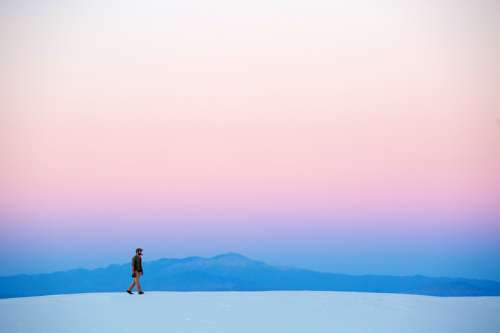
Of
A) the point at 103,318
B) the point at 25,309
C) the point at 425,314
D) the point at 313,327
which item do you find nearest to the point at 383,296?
the point at 425,314

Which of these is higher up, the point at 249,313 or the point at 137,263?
the point at 137,263

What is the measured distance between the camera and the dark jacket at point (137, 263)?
24.4 meters

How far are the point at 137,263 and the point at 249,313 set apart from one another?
5173 mm

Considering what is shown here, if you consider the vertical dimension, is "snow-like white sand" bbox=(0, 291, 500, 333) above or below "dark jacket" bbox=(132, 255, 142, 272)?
below

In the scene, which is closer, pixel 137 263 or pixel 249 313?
pixel 249 313

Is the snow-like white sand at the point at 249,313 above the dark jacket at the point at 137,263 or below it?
below

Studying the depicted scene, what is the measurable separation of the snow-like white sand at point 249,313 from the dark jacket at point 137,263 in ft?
3.24

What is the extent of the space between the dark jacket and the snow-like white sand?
3.24 feet

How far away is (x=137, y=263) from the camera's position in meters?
24.4

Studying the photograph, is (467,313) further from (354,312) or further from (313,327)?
(313,327)

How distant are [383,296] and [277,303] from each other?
427 cm

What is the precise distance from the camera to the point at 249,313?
21.3m

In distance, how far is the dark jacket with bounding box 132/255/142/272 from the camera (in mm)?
24406

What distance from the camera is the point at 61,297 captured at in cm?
2417
